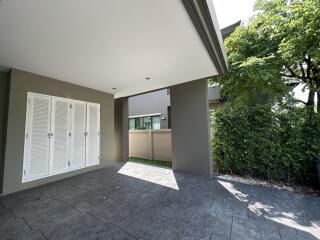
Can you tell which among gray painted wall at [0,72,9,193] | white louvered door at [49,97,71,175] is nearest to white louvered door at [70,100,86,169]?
white louvered door at [49,97,71,175]

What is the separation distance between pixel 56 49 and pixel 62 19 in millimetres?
914

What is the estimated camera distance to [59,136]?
13.4 feet

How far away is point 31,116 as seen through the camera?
3.58 meters

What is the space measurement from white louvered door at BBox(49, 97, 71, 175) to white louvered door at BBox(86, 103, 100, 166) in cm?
63

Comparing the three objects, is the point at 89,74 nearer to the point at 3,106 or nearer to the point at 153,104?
the point at 3,106

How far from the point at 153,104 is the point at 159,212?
7.81 metres

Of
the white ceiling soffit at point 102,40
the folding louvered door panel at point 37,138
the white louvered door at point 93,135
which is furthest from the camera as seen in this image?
the white louvered door at point 93,135

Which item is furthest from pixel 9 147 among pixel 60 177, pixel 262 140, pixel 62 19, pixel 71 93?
pixel 262 140

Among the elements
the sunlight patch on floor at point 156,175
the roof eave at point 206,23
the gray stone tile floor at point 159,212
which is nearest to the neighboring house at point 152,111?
the sunlight patch on floor at point 156,175

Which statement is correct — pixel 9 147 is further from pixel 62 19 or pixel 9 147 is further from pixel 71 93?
pixel 62 19

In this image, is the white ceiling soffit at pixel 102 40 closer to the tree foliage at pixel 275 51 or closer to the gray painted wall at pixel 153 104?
the tree foliage at pixel 275 51

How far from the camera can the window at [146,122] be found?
9.53 m

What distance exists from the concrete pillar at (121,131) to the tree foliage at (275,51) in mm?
3757

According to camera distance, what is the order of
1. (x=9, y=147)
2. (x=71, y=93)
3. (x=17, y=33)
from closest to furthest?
(x=17, y=33) → (x=9, y=147) → (x=71, y=93)
